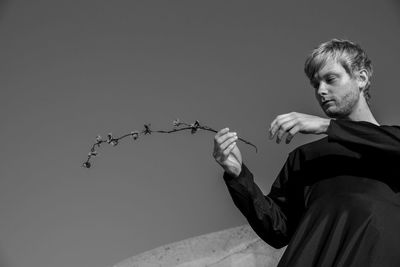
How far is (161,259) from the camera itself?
2.18m

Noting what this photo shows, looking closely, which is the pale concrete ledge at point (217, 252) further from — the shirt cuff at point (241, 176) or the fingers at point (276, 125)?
the fingers at point (276, 125)

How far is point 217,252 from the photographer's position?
216 centimetres

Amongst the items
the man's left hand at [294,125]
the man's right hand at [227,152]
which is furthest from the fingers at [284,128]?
the man's right hand at [227,152]

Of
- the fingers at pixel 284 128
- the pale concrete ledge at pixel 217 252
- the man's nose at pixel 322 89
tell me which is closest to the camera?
the fingers at pixel 284 128

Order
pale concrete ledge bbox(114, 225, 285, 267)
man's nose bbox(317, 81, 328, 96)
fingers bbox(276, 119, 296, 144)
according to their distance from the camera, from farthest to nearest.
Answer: pale concrete ledge bbox(114, 225, 285, 267) < man's nose bbox(317, 81, 328, 96) < fingers bbox(276, 119, 296, 144)

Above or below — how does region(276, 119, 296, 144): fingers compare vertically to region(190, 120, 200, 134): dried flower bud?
below

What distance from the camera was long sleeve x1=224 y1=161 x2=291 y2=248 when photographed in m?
0.94

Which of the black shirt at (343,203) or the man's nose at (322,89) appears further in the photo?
the man's nose at (322,89)

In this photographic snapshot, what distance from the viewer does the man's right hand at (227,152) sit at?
870mm

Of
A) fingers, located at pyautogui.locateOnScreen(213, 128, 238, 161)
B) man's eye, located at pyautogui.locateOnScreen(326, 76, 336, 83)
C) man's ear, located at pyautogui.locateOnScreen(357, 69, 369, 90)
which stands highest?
man's eye, located at pyautogui.locateOnScreen(326, 76, 336, 83)

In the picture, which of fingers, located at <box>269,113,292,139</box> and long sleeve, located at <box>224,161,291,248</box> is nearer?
fingers, located at <box>269,113,292,139</box>

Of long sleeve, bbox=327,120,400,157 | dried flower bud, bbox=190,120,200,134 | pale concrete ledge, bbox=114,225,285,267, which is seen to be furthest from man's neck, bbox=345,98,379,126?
pale concrete ledge, bbox=114,225,285,267

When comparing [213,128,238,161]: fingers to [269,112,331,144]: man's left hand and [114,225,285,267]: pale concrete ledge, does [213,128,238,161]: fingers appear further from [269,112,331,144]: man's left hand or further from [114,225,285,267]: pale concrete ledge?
[114,225,285,267]: pale concrete ledge

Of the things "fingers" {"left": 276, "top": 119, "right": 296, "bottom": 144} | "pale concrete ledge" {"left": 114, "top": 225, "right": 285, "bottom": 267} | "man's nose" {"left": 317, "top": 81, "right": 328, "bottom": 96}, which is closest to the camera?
"fingers" {"left": 276, "top": 119, "right": 296, "bottom": 144}
